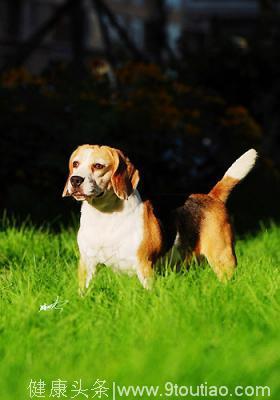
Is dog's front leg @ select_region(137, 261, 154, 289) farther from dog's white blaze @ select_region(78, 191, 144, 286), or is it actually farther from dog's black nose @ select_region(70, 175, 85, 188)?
dog's black nose @ select_region(70, 175, 85, 188)

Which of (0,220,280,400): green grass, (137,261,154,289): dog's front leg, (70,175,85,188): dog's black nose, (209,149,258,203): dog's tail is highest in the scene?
(209,149,258,203): dog's tail

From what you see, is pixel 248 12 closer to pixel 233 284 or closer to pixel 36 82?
pixel 36 82

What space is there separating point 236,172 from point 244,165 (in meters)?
0.08

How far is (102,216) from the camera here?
5582 mm

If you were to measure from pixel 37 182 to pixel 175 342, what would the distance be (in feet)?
19.4

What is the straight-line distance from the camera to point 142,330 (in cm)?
491

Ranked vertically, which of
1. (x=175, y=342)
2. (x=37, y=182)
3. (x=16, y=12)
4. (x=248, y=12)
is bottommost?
(x=175, y=342)

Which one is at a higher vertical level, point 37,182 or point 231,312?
point 37,182

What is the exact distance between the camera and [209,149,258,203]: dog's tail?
20.3 ft

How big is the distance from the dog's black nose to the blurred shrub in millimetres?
4270

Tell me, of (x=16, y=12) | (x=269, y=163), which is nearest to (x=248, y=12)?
(x=16, y=12)

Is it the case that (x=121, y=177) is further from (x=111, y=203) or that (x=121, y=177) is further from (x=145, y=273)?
(x=145, y=273)
